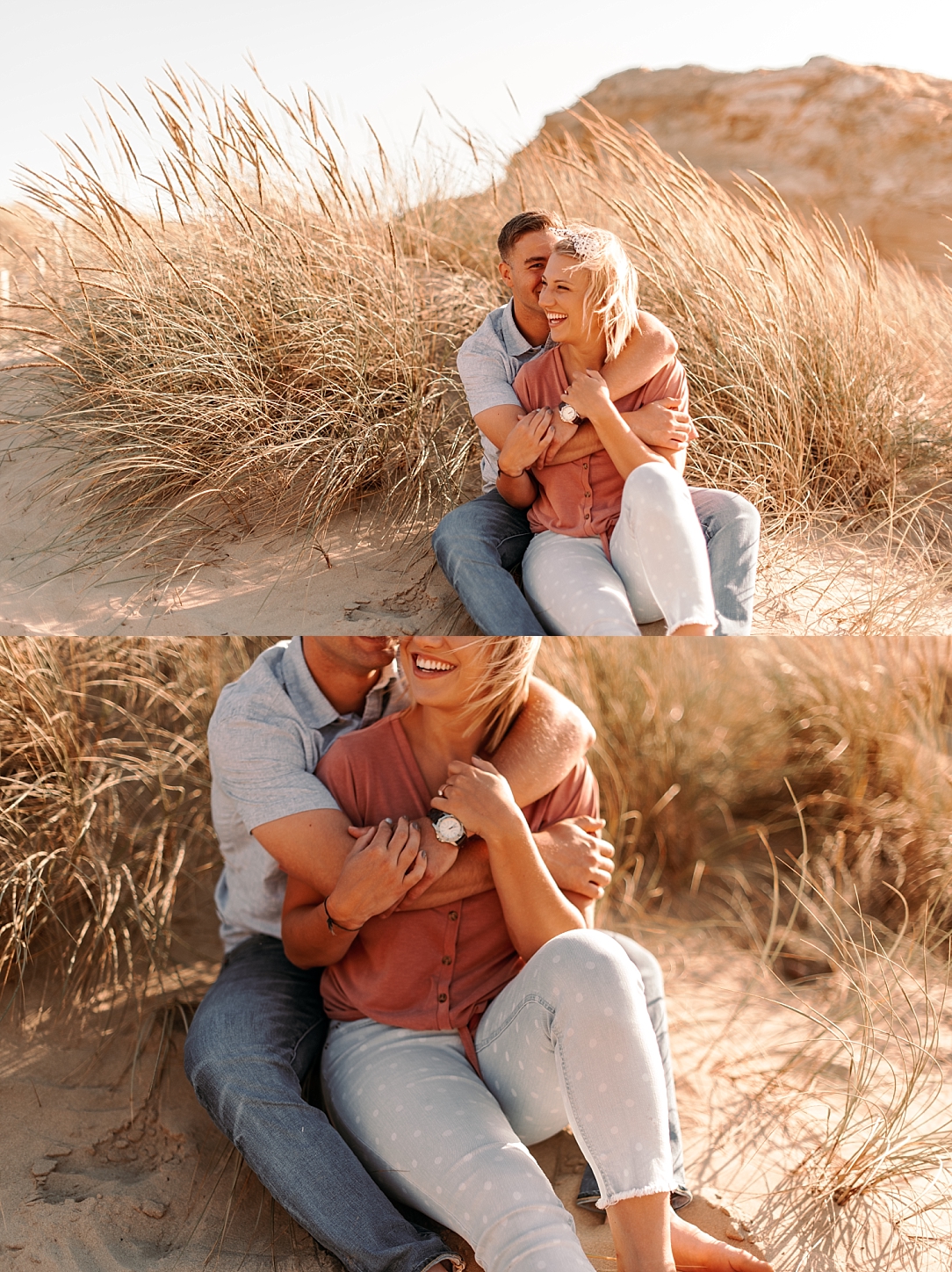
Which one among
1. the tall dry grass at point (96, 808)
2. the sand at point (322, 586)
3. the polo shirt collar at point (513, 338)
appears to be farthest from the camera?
the sand at point (322, 586)

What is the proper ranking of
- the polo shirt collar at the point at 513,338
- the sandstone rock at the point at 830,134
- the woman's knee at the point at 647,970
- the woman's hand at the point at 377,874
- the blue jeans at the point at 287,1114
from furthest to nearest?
the sandstone rock at the point at 830,134
the polo shirt collar at the point at 513,338
the woman's knee at the point at 647,970
the woman's hand at the point at 377,874
the blue jeans at the point at 287,1114

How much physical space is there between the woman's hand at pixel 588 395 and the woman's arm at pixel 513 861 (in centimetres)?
107

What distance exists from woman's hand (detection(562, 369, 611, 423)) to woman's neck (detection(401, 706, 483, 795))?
3.10 ft

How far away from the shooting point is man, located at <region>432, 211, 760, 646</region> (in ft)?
8.39

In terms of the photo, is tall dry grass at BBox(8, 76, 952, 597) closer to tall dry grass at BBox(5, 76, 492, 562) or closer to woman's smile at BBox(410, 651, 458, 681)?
tall dry grass at BBox(5, 76, 492, 562)

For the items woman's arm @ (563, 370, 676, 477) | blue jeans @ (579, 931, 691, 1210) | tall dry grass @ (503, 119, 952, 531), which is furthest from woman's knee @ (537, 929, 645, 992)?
tall dry grass @ (503, 119, 952, 531)

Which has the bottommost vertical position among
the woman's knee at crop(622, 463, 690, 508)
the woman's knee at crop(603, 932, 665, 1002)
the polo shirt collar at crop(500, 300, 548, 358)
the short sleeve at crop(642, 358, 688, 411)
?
the woman's knee at crop(603, 932, 665, 1002)

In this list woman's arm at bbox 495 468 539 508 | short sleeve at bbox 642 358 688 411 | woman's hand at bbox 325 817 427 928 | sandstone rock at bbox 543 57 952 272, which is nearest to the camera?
woman's hand at bbox 325 817 427 928

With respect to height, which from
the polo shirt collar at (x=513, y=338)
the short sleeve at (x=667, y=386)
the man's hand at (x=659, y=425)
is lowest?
the man's hand at (x=659, y=425)

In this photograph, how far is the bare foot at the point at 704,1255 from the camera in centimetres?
166

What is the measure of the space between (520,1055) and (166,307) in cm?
301

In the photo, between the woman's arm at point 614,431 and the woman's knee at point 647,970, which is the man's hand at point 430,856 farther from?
the woman's arm at point 614,431

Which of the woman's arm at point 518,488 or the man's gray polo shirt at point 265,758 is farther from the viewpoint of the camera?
the woman's arm at point 518,488

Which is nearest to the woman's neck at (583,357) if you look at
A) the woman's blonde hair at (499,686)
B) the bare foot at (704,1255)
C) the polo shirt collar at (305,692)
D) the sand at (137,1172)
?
the woman's blonde hair at (499,686)
